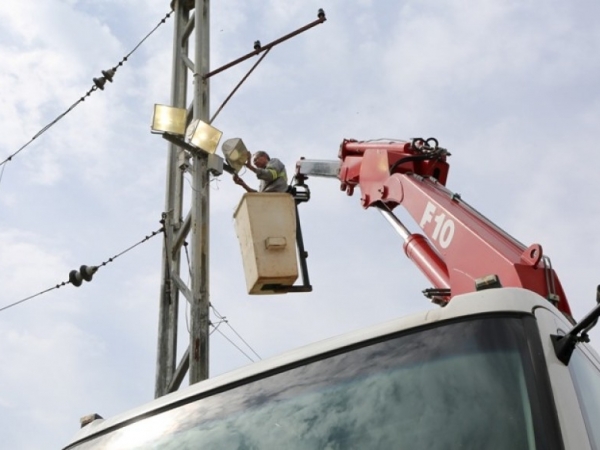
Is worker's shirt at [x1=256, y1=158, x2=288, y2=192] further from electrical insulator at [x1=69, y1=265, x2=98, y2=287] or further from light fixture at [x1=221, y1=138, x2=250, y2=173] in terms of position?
electrical insulator at [x1=69, y1=265, x2=98, y2=287]

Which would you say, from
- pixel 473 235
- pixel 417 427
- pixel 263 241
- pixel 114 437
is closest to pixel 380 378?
pixel 417 427

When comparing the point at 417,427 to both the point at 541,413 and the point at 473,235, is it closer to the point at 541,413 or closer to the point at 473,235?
the point at 541,413

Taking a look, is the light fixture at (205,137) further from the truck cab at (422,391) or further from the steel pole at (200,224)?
the truck cab at (422,391)

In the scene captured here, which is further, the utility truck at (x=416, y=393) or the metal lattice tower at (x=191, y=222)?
the metal lattice tower at (x=191, y=222)

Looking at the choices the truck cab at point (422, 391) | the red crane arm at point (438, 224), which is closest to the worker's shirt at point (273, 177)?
the red crane arm at point (438, 224)

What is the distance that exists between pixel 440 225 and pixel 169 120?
233 cm

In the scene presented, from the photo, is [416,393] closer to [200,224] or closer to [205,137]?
[200,224]

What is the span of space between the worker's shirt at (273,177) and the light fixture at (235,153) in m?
0.16

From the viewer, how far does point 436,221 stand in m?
5.53

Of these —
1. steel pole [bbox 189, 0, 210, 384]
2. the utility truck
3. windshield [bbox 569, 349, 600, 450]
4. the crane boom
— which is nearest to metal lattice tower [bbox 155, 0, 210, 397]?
steel pole [bbox 189, 0, 210, 384]

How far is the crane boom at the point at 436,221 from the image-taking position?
460 cm

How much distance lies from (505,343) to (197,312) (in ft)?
12.9

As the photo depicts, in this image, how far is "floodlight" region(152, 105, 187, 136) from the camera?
260 inches

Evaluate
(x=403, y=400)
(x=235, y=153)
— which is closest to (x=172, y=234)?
(x=235, y=153)
